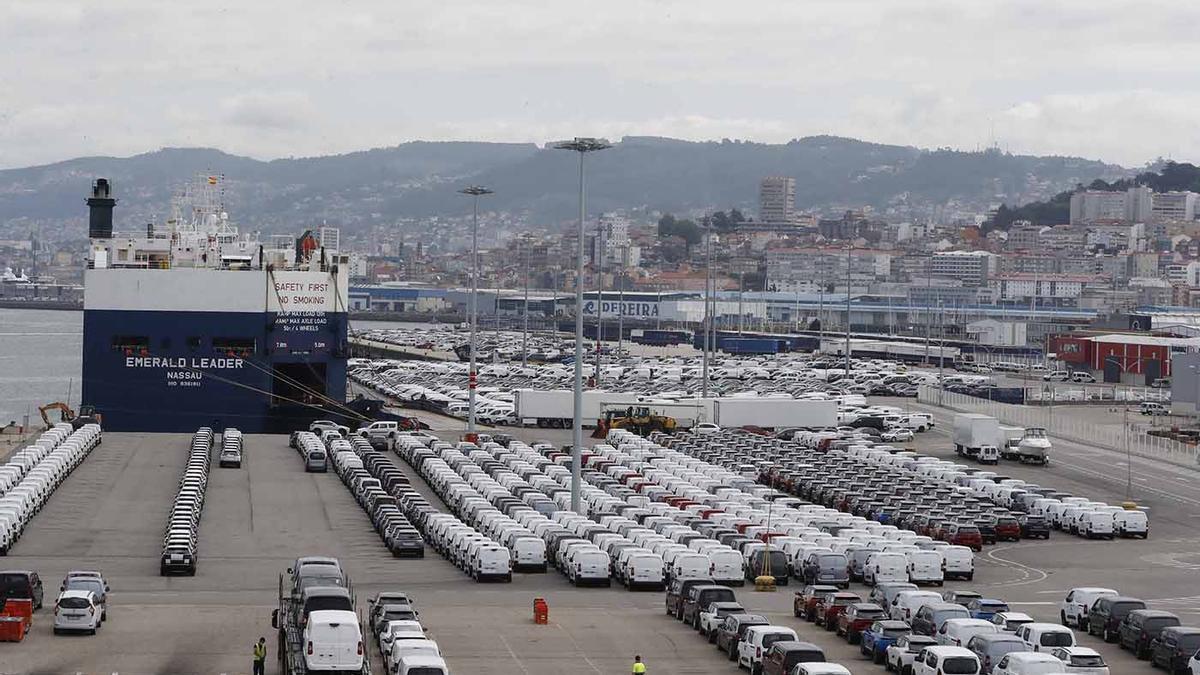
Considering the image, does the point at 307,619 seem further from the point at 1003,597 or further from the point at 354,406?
the point at 354,406

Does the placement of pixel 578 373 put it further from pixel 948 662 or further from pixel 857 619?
pixel 948 662

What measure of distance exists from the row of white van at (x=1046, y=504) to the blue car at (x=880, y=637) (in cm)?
1748

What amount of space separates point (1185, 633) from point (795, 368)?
102 m

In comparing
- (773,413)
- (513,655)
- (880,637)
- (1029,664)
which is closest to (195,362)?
(773,413)

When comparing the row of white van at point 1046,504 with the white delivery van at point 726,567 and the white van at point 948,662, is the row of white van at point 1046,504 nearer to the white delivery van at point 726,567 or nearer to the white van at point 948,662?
the white delivery van at point 726,567

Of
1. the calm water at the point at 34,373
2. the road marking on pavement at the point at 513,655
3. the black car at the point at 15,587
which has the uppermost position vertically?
the black car at the point at 15,587

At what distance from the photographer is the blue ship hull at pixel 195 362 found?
57.6 meters

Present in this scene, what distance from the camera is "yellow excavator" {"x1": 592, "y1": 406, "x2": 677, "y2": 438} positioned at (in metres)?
65.9

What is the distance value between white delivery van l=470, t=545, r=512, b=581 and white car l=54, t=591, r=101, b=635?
27.9ft

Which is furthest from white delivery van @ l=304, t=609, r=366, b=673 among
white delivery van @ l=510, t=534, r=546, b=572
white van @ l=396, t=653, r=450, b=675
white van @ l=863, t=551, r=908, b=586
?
white van @ l=863, t=551, r=908, b=586

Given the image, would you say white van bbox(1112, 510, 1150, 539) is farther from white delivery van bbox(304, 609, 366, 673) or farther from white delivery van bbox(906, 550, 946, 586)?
white delivery van bbox(304, 609, 366, 673)

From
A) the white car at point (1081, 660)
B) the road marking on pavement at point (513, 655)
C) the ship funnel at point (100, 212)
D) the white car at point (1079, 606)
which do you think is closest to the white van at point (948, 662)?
the white car at point (1081, 660)

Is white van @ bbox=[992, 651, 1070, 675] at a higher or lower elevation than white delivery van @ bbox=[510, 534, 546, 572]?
higher

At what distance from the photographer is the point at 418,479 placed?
161ft
